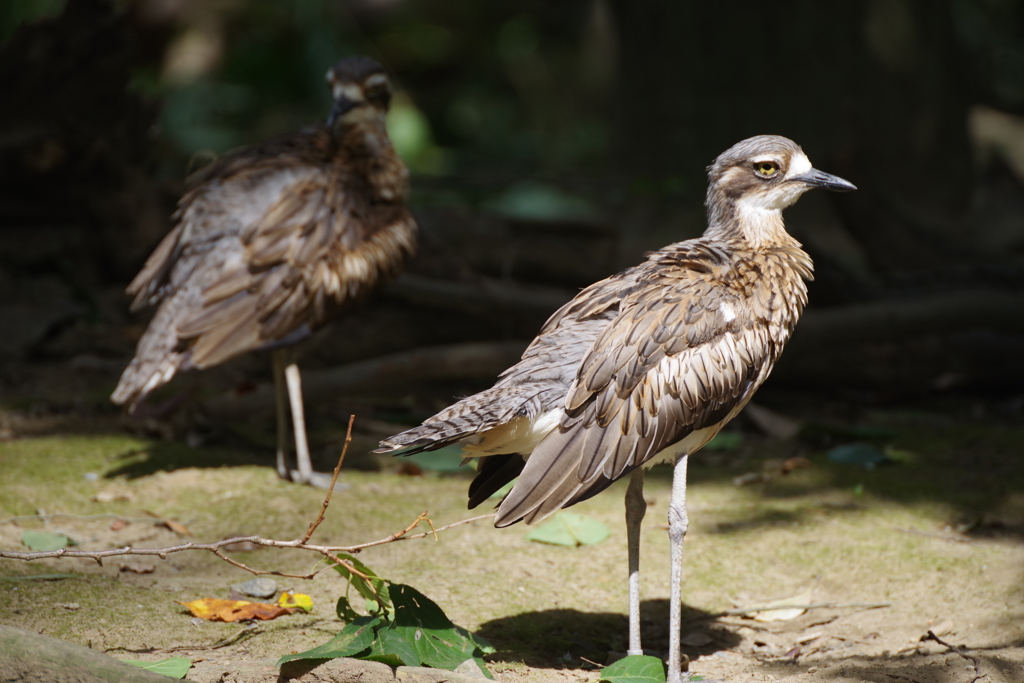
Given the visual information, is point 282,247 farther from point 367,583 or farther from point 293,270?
point 367,583

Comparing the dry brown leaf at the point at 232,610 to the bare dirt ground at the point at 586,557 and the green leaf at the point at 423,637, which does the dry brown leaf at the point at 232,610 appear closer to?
the bare dirt ground at the point at 586,557

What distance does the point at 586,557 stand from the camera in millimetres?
4508

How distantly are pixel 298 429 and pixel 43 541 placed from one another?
5.14 feet

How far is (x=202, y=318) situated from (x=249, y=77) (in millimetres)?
11986

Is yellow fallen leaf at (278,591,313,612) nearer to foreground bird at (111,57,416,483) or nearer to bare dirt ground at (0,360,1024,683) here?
bare dirt ground at (0,360,1024,683)

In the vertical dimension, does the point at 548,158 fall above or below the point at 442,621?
above

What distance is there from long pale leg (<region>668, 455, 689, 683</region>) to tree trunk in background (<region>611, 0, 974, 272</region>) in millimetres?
6127

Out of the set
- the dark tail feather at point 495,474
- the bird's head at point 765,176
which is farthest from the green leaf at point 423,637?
the bird's head at point 765,176

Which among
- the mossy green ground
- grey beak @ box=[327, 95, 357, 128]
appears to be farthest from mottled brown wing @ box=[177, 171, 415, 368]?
the mossy green ground

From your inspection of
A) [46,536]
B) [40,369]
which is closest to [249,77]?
[40,369]

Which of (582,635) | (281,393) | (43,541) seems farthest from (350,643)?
(281,393)

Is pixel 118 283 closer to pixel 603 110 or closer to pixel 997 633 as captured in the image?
pixel 997 633

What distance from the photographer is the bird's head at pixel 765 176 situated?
13.2ft

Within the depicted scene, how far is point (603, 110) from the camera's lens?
1942cm
